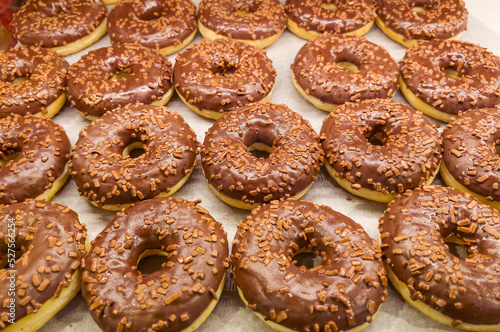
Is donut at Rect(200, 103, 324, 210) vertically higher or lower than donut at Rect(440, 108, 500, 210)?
lower

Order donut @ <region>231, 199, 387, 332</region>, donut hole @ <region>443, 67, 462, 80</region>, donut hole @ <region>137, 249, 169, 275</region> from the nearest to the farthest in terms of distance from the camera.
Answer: donut @ <region>231, 199, 387, 332</region> → donut hole @ <region>137, 249, 169, 275</region> → donut hole @ <region>443, 67, 462, 80</region>

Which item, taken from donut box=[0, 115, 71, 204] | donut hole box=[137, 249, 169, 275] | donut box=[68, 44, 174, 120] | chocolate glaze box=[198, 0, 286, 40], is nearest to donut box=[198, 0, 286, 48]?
chocolate glaze box=[198, 0, 286, 40]

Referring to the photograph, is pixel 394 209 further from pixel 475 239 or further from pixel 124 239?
pixel 124 239

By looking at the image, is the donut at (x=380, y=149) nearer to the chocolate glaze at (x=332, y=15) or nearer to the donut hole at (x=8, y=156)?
the chocolate glaze at (x=332, y=15)

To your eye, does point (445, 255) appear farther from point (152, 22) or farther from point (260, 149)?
point (152, 22)

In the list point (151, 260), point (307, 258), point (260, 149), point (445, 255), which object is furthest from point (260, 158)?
point (445, 255)

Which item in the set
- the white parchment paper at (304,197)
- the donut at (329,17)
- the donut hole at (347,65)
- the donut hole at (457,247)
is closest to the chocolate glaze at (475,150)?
the donut hole at (457,247)

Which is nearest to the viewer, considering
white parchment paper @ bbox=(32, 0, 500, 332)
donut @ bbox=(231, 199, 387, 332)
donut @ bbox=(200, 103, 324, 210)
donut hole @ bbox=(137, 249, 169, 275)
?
donut @ bbox=(231, 199, 387, 332)

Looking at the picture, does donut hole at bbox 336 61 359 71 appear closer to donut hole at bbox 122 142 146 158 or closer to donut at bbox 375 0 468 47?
donut at bbox 375 0 468 47
